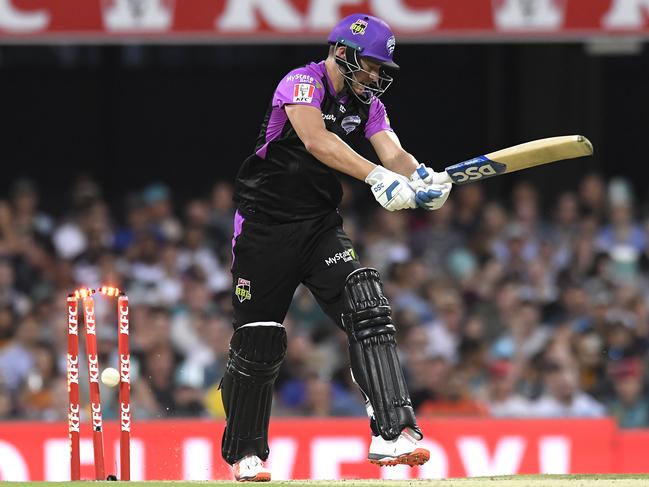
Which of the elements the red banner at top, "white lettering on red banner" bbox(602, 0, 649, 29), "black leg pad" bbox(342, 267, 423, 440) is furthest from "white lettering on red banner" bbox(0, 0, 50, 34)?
"black leg pad" bbox(342, 267, 423, 440)

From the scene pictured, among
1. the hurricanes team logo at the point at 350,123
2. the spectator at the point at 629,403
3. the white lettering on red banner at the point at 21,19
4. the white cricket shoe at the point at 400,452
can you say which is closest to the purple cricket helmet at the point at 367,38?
the hurricanes team logo at the point at 350,123

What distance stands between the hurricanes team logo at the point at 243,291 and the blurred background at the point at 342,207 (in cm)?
325

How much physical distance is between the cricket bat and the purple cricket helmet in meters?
0.53

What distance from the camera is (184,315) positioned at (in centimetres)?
1050

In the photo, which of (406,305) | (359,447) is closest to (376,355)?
(359,447)

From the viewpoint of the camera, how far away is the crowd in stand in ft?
32.6

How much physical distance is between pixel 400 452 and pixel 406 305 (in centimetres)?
481

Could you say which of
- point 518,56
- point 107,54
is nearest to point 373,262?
point 518,56

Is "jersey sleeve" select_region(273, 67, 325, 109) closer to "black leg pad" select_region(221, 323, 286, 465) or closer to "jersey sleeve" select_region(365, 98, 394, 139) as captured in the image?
"jersey sleeve" select_region(365, 98, 394, 139)

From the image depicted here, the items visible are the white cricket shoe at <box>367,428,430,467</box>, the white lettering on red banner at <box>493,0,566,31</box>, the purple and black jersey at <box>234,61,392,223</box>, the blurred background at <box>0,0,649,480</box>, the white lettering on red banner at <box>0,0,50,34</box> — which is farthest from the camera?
the white lettering on red banner at <box>493,0,566,31</box>

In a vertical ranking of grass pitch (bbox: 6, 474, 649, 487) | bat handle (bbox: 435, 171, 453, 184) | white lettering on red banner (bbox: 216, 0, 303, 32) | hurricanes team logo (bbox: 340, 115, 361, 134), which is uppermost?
white lettering on red banner (bbox: 216, 0, 303, 32)

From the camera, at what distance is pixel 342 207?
1200 centimetres

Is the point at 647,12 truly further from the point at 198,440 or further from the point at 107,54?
the point at 107,54

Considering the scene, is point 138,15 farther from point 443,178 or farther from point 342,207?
point 443,178
